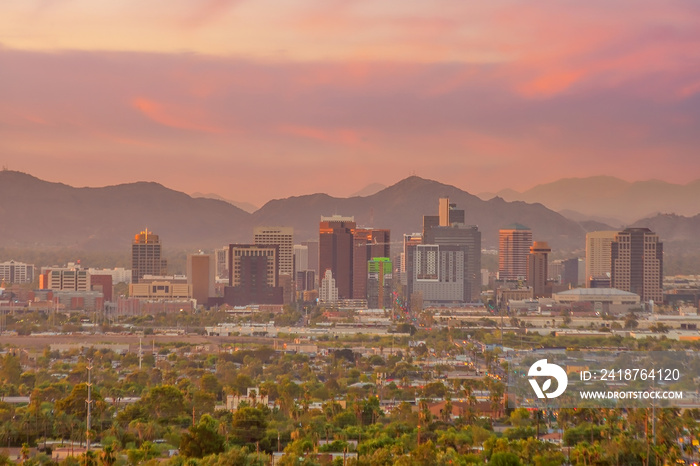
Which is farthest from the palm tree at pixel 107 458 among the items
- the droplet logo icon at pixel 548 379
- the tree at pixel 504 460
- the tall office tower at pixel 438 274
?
the tall office tower at pixel 438 274

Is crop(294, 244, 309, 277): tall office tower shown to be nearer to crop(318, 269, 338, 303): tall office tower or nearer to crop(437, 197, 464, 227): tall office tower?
crop(437, 197, 464, 227): tall office tower

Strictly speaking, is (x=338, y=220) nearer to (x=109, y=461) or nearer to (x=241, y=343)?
(x=241, y=343)

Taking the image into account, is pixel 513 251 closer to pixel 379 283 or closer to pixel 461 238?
pixel 461 238

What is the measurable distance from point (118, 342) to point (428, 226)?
65.1m

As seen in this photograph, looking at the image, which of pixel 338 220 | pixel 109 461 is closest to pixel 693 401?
pixel 109 461

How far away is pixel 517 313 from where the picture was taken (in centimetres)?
7794

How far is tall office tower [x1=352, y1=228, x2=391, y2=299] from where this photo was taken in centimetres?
10331

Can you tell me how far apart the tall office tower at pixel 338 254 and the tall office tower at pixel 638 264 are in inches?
855

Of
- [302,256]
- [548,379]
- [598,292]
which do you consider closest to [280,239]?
[302,256]

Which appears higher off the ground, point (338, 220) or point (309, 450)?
point (338, 220)

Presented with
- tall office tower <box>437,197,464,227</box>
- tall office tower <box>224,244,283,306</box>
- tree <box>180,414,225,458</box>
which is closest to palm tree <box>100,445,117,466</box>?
tree <box>180,414,225,458</box>

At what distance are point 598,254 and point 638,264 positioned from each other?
633 inches

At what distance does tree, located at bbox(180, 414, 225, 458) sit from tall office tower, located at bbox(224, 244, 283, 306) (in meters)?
66.9

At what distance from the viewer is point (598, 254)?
113 m
